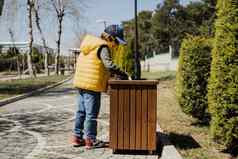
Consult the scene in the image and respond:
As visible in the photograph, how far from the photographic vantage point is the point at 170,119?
10703 millimetres

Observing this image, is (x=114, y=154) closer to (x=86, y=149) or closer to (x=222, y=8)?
(x=86, y=149)

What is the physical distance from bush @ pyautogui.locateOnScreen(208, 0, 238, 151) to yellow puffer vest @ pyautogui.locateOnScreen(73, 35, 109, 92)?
1729 millimetres

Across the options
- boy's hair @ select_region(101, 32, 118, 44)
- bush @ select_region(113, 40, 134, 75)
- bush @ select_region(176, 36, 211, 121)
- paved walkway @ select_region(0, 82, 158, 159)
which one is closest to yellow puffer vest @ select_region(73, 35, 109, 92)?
boy's hair @ select_region(101, 32, 118, 44)

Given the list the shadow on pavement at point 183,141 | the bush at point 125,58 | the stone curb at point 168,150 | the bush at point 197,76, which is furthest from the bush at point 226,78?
the bush at point 125,58

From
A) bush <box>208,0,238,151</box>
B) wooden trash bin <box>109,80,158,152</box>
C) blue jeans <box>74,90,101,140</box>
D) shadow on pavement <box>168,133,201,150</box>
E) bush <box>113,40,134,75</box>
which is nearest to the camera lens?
bush <box>208,0,238,151</box>

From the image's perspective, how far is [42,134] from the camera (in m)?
8.61

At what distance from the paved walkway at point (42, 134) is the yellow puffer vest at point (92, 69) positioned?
1.01 meters

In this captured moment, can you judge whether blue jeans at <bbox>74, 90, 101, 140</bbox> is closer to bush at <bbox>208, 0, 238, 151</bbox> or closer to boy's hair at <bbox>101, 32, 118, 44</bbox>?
boy's hair at <bbox>101, 32, 118, 44</bbox>

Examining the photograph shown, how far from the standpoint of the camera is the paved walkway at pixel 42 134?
22.4ft

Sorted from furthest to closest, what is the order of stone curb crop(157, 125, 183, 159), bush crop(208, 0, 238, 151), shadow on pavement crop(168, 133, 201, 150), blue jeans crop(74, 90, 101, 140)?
shadow on pavement crop(168, 133, 201, 150), blue jeans crop(74, 90, 101, 140), stone curb crop(157, 125, 183, 159), bush crop(208, 0, 238, 151)

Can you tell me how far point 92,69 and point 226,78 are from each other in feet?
6.68

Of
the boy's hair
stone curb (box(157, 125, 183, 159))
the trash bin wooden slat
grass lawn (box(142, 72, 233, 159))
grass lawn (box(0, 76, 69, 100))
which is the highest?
the boy's hair

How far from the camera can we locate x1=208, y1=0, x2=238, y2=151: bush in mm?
6031

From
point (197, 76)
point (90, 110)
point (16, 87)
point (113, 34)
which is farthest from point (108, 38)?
point (16, 87)
